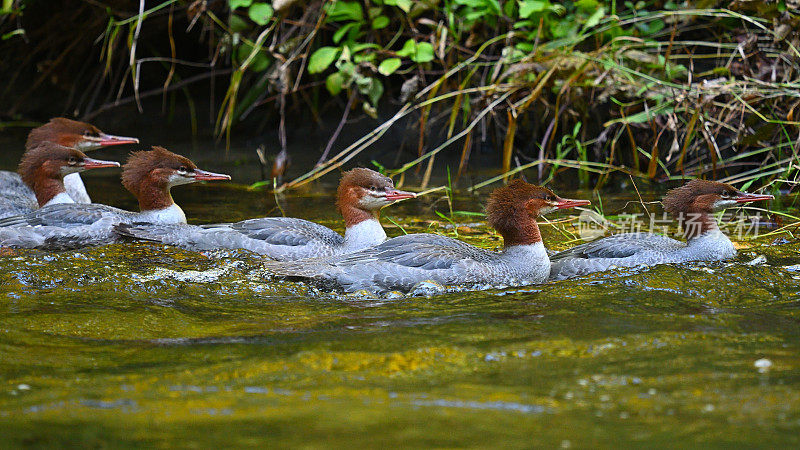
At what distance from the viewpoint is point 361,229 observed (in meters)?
6.22

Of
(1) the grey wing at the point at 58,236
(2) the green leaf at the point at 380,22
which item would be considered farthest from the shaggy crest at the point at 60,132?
(2) the green leaf at the point at 380,22

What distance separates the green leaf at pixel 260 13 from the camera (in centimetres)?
823

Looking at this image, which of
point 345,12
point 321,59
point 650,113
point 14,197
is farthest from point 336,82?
point 14,197

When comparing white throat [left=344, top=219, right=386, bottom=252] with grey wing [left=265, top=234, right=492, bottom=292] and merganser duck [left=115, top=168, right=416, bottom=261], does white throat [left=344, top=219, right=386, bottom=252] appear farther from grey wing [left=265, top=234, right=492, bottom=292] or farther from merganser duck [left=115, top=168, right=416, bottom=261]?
grey wing [left=265, top=234, right=492, bottom=292]

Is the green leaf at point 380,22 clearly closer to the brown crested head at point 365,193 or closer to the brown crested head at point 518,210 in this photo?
the brown crested head at point 365,193

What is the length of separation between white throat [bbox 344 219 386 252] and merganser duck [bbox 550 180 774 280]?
1194mm

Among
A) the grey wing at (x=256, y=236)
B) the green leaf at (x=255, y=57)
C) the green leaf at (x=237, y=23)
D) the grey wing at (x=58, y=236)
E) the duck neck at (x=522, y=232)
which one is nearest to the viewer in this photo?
the duck neck at (x=522, y=232)

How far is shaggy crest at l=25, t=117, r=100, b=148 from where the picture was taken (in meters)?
8.02

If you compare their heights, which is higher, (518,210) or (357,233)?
(518,210)

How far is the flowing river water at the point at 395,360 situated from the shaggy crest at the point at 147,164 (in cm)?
116

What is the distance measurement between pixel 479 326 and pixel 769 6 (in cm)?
430

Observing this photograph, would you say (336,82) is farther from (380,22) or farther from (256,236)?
A: (256,236)

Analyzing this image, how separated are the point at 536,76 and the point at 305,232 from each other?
2.80 metres

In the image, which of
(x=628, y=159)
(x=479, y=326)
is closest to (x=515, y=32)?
(x=628, y=159)
